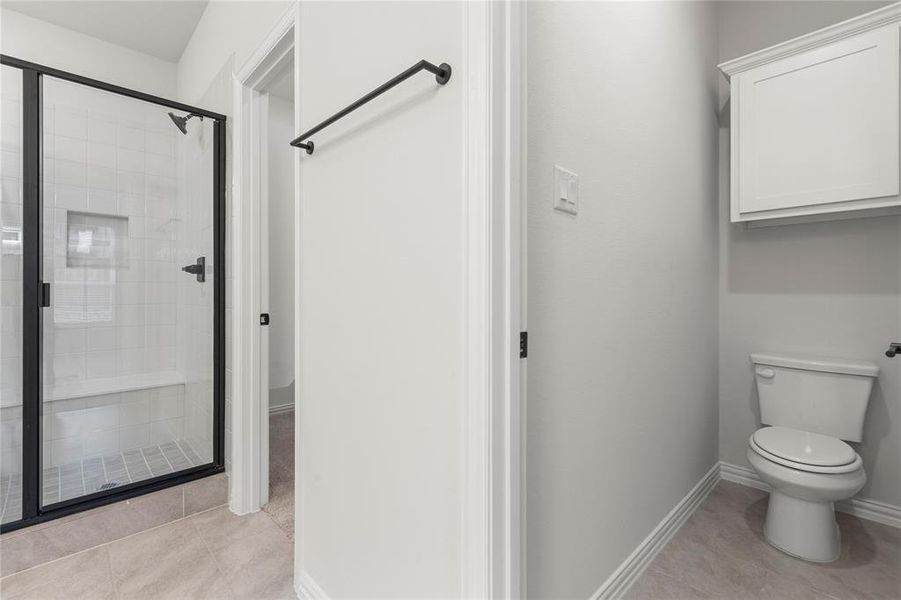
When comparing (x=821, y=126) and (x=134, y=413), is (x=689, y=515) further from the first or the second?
(x=134, y=413)

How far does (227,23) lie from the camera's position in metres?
2.08

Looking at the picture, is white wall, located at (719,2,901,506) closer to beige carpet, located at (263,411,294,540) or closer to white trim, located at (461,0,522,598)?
white trim, located at (461,0,522,598)

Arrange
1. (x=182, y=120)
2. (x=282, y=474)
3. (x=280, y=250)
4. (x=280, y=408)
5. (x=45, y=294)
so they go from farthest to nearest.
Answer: (x=280, y=408)
(x=280, y=250)
(x=282, y=474)
(x=182, y=120)
(x=45, y=294)

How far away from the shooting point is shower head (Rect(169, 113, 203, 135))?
2105 mm

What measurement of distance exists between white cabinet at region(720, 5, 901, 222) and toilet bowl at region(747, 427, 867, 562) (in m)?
0.96

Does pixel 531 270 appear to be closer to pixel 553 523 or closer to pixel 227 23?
pixel 553 523

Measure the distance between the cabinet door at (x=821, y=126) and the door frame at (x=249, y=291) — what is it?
217 cm

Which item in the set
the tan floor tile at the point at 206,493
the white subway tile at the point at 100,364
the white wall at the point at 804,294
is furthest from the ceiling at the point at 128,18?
the white wall at the point at 804,294

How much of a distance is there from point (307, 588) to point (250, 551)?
403mm

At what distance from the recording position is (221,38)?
84.9 inches

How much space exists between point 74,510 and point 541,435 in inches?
75.1

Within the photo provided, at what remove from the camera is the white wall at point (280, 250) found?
323 centimetres

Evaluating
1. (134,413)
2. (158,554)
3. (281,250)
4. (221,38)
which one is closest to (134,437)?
(134,413)

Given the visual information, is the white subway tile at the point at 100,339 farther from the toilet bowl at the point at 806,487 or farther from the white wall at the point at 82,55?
the toilet bowl at the point at 806,487
